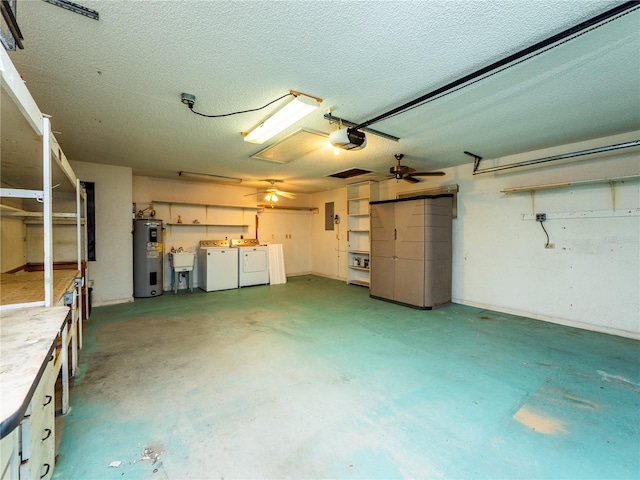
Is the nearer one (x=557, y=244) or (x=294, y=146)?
(x=294, y=146)

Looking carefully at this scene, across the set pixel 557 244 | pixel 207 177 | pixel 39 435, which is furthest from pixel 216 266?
pixel 557 244

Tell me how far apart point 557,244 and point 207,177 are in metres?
6.40

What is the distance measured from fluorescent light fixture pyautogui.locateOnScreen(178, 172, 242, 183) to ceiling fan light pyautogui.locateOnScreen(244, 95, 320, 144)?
2752mm

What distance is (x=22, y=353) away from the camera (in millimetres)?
1045

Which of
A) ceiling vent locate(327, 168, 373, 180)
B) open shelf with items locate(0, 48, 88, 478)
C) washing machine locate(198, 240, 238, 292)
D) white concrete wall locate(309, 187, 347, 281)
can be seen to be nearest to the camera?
open shelf with items locate(0, 48, 88, 478)

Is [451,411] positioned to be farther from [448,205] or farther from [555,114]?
[448,205]

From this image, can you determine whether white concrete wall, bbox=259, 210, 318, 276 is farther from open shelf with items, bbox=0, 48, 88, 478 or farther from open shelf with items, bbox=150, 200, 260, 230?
open shelf with items, bbox=0, 48, 88, 478

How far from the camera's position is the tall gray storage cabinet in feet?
15.6

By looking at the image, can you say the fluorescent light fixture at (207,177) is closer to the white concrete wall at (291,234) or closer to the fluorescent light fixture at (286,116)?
the white concrete wall at (291,234)

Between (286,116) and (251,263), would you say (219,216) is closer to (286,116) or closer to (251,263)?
(251,263)

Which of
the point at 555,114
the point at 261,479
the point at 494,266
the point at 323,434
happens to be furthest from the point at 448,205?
the point at 261,479

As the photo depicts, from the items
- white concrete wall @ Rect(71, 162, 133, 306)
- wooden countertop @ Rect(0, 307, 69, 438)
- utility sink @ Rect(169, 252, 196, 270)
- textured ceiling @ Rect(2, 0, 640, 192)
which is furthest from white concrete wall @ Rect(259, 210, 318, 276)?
wooden countertop @ Rect(0, 307, 69, 438)

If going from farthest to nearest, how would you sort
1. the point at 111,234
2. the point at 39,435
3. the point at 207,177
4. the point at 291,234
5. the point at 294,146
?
the point at 291,234, the point at 207,177, the point at 111,234, the point at 294,146, the point at 39,435

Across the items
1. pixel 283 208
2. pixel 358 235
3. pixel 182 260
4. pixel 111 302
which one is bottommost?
pixel 111 302
